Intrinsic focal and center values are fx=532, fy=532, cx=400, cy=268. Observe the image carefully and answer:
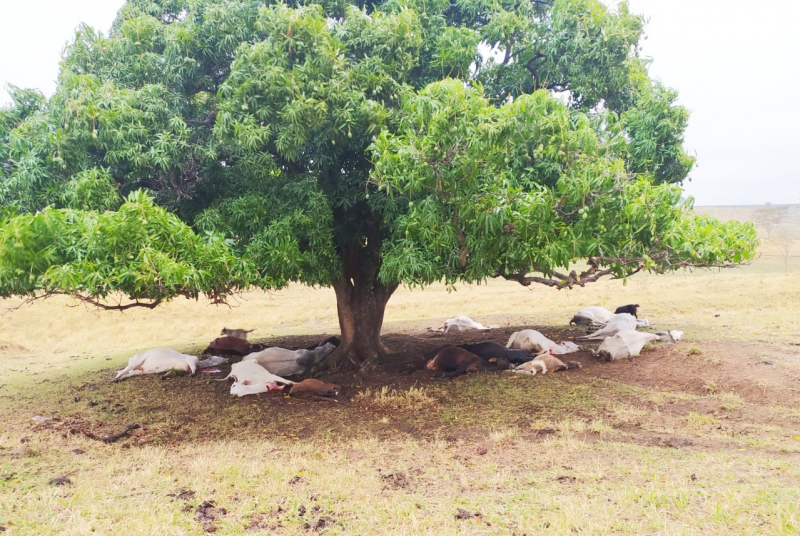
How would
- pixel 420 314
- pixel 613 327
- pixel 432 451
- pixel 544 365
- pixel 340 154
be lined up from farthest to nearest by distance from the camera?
pixel 420 314, pixel 613 327, pixel 544 365, pixel 340 154, pixel 432 451

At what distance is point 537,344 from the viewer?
1127cm

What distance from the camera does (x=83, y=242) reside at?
658 centimetres

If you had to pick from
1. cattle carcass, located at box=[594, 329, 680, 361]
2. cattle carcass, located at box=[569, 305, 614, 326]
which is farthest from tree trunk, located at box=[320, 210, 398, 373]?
cattle carcass, located at box=[569, 305, 614, 326]

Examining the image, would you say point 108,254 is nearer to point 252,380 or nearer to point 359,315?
point 252,380

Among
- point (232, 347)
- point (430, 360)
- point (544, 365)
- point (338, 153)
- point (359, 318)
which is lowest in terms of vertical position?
point (544, 365)

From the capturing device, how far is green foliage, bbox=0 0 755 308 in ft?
21.4

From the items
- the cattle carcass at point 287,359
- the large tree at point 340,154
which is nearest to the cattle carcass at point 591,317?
the large tree at point 340,154

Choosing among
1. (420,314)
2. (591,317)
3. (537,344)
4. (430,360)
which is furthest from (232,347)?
(420,314)

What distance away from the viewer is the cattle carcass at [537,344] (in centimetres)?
1113

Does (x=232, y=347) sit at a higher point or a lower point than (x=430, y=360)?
higher

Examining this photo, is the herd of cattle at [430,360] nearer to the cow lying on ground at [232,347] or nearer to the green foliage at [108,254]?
the cow lying on ground at [232,347]

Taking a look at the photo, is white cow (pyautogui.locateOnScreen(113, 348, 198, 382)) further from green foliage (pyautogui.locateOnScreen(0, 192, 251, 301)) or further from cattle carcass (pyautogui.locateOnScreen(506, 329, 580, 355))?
cattle carcass (pyautogui.locateOnScreen(506, 329, 580, 355))

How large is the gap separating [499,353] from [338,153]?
516cm

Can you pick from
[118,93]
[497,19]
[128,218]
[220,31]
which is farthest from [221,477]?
[497,19]
